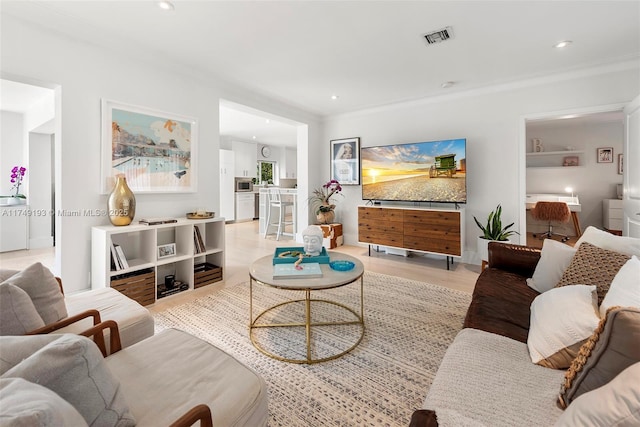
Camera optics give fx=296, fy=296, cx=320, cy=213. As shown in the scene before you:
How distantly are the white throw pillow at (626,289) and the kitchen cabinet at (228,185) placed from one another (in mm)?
7964

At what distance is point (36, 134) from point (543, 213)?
899 cm

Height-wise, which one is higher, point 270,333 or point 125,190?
point 125,190

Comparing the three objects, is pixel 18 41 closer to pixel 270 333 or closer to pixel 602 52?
pixel 270 333

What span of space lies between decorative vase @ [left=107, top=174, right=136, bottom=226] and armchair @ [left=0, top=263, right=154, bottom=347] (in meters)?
0.99

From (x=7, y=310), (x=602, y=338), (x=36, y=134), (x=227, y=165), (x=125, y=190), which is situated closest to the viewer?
(x=602, y=338)

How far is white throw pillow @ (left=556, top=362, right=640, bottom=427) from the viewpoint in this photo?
0.59m

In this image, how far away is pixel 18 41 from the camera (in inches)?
90.9

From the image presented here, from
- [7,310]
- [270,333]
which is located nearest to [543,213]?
[270,333]

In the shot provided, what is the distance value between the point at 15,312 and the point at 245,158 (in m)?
7.95

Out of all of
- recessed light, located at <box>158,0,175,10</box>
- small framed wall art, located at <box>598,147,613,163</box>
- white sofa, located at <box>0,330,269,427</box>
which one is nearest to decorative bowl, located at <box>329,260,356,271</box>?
white sofa, located at <box>0,330,269,427</box>

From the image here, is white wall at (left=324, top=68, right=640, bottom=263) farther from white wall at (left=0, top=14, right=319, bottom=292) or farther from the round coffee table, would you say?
white wall at (left=0, top=14, right=319, bottom=292)

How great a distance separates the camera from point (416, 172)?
432 cm

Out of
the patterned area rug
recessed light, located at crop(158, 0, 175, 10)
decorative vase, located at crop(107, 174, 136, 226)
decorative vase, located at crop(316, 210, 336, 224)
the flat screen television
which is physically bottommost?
Answer: the patterned area rug

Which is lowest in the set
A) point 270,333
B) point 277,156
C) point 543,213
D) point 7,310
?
point 270,333
